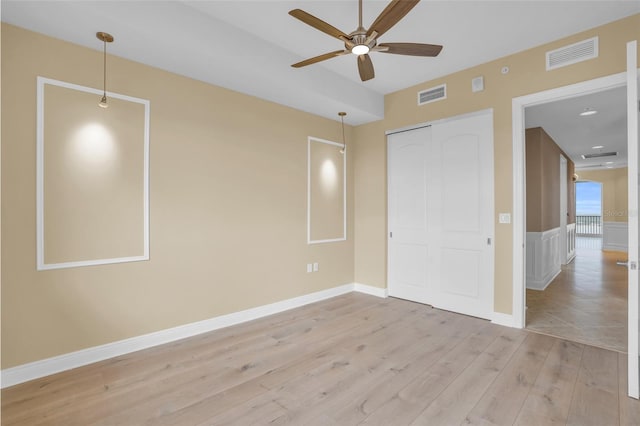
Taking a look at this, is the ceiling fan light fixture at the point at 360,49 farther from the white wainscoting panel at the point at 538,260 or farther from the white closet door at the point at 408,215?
the white wainscoting panel at the point at 538,260

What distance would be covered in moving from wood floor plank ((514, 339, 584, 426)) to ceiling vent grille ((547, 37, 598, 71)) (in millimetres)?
2884

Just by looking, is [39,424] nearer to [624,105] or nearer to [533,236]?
[533,236]

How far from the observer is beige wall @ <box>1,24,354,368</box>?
2.38 meters

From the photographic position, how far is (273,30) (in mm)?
3070

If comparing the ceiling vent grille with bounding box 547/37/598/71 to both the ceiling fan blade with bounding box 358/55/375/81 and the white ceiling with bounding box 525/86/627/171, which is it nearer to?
the white ceiling with bounding box 525/86/627/171

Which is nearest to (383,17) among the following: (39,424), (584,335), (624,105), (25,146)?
(25,146)

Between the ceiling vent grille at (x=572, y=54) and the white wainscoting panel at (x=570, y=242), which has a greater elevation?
the ceiling vent grille at (x=572, y=54)

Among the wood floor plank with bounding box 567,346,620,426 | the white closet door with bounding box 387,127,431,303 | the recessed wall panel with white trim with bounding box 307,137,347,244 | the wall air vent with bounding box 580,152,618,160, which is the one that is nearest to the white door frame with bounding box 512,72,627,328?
the wood floor plank with bounding box 567,346,620,426

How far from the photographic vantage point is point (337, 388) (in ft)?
7.70

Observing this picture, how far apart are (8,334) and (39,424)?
2.75 ft

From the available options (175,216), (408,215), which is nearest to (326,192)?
(408,215)

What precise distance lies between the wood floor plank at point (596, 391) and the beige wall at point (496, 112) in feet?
3.00

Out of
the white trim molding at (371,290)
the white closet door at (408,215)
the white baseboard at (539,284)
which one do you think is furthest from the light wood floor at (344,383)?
the white baseboard at (539,284)

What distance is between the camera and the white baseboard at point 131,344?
239 centimetres
